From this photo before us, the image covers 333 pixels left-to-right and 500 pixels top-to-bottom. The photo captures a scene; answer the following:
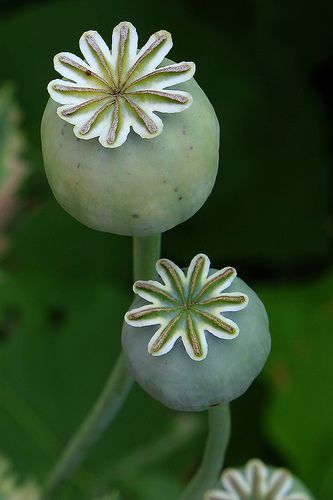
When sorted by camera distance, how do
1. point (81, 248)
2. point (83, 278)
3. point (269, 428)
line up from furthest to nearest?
point (81, 248) < point (83, 278) < point (269, 428)

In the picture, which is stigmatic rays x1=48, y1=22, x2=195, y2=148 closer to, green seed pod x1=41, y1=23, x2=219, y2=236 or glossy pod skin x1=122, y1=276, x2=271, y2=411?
green seed pod x1=41, y1=23, x2=219, y2=236

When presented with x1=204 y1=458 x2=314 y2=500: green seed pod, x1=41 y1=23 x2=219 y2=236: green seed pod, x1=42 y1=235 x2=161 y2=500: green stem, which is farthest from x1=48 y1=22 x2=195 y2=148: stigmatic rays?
x1=204 y1=458 x2=314 y2=500: green seed pod

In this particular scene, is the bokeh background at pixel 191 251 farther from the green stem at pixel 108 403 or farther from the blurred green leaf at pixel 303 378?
the green stem at pixel 108 403

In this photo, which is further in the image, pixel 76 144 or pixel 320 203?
pixel 320 203

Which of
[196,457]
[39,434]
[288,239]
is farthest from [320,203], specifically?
[39,434]

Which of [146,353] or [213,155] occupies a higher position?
[213,155]

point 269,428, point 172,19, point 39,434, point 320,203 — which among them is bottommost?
point 39,434

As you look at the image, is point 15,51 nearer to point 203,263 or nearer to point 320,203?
point 320,203

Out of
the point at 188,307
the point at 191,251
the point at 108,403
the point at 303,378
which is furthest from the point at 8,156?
the point at 188,307

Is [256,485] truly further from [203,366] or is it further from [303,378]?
[303,378]

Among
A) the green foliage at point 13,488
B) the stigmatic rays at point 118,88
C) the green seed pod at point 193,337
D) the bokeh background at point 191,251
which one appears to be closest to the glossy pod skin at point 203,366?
the green seed pod at point 193,337
